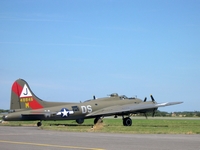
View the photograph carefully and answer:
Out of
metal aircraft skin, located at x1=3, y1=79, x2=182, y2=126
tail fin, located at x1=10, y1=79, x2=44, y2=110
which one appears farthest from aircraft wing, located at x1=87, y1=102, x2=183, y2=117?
tail fin, located at x1=10, y1=79, x2=44, y2=110

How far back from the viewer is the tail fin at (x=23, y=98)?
4712cm

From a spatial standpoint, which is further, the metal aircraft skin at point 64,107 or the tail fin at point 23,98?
the tail fin at point 23,98

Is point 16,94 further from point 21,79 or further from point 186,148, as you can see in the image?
point 186,148

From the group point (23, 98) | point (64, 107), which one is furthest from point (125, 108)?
point (23, 98)

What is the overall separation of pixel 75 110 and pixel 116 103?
7.52m

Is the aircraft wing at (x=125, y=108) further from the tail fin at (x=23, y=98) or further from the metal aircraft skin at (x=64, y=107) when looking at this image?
the tail fin at (x=23, y=98)

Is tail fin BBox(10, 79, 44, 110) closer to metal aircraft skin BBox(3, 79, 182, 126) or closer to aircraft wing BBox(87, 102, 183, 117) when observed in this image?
metal aircraft skin BBox(3, 79, 182, 126)

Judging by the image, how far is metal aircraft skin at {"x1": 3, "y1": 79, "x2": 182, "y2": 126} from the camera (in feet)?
152

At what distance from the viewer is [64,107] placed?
48.4 meters

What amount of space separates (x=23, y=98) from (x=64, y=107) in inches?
189

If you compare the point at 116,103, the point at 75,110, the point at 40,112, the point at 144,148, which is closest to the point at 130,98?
the point at 116,103

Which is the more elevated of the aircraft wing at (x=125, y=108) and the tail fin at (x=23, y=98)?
the tail fin at (x=23, y=98)

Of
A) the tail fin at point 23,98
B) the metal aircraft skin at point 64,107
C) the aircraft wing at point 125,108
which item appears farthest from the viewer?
the aircraft wing at point 125,108

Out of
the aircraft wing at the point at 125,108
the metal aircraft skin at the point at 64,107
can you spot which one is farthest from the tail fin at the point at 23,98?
the aircraft wing at the point at 125,108
